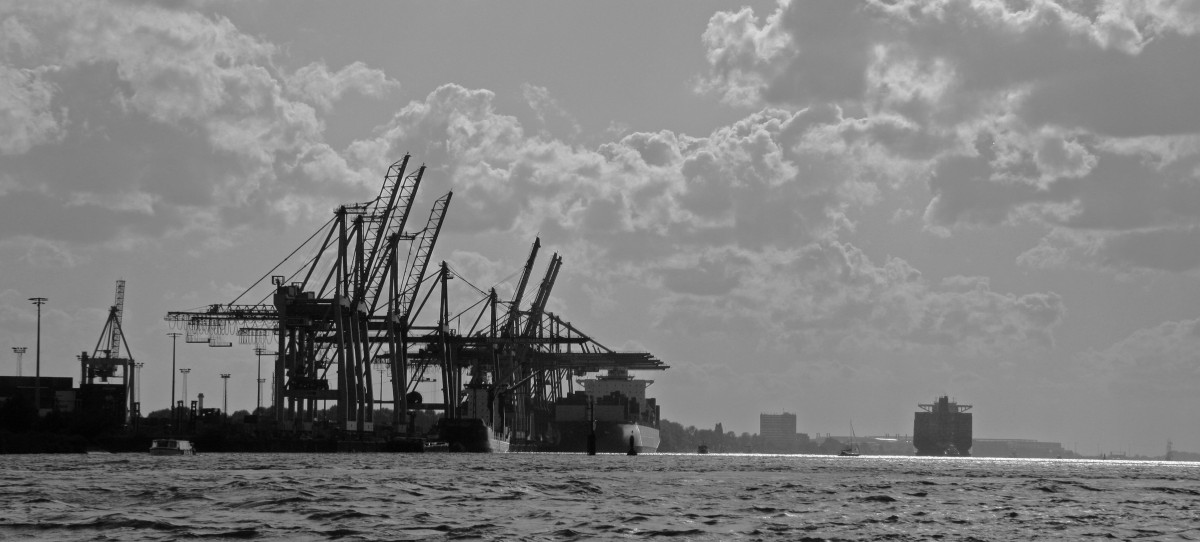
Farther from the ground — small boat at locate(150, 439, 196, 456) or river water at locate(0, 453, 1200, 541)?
river water at locate(0, 453, 1200, 541)

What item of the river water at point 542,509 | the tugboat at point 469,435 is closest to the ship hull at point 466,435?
the tugboat at point 469,435

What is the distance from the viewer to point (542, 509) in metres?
46.5

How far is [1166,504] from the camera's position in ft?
189

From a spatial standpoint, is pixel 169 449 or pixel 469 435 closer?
pixel 169 449

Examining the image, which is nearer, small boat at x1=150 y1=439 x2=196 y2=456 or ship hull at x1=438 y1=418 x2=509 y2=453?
small boat at x1=150 y1=439 x2=196 y2=456

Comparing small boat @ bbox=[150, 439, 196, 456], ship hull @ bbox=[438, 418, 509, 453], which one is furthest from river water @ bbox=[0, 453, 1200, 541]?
ship hull @ bbox=[438, 418, 509, 453]

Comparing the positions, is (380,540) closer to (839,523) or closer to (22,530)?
(22,530)

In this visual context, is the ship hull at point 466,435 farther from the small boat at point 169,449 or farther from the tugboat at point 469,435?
the small boat at point 169,449

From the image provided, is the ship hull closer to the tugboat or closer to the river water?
the tugboat

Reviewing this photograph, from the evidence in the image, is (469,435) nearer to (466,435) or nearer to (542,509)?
(466,435)

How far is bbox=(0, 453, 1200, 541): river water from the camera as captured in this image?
3828cm

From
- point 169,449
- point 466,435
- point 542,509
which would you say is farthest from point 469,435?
point 542,509

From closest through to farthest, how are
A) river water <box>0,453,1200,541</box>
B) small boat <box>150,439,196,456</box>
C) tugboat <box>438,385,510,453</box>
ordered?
river water <box>0,453,1200,541</box>, small boat <box>150,439,196,456</box>, tugboat <box>438,385,510,453</box>

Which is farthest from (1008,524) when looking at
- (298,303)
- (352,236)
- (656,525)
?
(352,236)
